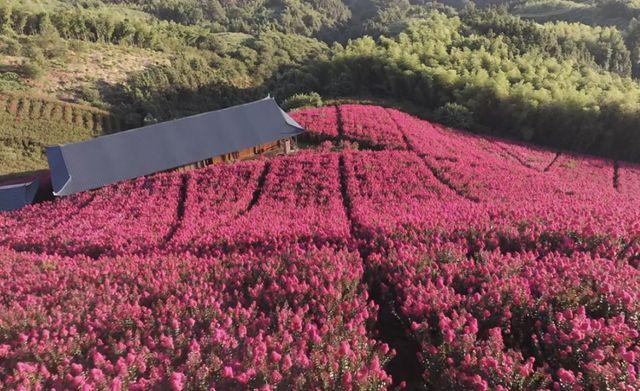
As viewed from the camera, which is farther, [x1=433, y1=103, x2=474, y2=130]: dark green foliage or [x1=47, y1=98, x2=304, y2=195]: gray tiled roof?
[x1=433, y1=103, x2=474, y2=130]: dark green foliage

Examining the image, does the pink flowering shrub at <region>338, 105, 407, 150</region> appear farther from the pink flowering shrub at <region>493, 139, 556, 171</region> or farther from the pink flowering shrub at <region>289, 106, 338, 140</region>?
the pink flowering shrub at <region>493, 139, 556, 171</region>

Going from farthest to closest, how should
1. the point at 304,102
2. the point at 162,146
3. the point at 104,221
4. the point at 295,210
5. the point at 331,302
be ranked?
1. the point at 304,102
2. the point at 162,146
3. the point at 295,210
4. the point at 104,221
5. the point at 331,302

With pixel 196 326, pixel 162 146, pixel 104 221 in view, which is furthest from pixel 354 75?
pixel 196 326

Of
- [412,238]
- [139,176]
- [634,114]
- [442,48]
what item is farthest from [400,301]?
[442,48]

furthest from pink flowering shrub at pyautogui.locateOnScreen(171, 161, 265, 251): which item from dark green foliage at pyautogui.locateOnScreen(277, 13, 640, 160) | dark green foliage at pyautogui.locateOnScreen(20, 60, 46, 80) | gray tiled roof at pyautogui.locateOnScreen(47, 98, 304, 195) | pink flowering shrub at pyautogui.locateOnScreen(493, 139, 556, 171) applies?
dark green foliage at pyautogui.locateOnScreen(20, 60, 46, 80)

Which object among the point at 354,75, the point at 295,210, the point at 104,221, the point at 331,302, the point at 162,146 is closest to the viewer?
the point at 331,302

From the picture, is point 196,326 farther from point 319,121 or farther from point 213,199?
point 319,121
